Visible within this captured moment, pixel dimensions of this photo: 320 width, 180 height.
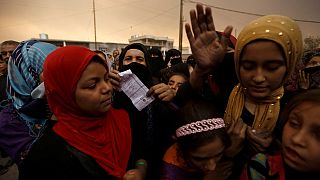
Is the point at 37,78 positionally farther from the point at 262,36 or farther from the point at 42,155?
the point at 262,36

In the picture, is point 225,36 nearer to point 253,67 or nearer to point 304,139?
point 253,67

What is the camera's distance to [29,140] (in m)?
1.94

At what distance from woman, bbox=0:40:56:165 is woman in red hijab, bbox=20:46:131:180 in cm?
55

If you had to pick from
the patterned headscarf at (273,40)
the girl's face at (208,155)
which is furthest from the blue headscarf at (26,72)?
the patterned headscarf at (273,40)

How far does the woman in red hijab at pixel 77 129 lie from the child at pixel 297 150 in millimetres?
787

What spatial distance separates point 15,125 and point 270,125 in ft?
6.32

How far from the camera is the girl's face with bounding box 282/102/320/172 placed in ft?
3.32

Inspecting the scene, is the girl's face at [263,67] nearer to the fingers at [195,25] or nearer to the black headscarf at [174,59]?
the fingers at [195,25]

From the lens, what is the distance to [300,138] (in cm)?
103

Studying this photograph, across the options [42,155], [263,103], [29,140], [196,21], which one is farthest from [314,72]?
[29,140]

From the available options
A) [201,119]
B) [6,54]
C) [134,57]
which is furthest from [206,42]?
[6,54]

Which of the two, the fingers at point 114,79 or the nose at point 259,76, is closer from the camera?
the nose at point 259,76

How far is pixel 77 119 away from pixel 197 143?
704 millimetres

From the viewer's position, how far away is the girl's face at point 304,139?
101 cm
